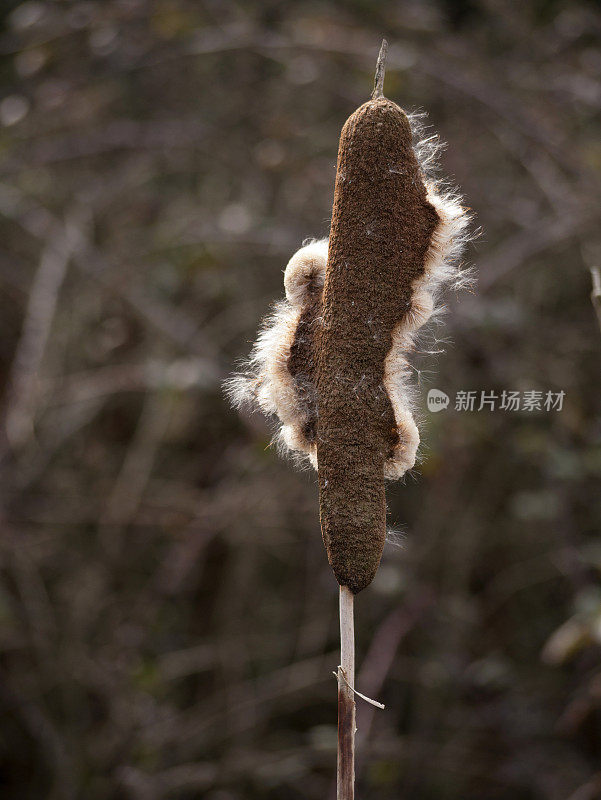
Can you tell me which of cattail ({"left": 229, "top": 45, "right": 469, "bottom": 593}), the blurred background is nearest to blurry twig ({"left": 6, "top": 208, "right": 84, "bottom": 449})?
the blurred background

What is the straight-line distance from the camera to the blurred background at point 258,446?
87.3 inches

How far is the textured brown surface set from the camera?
589mm

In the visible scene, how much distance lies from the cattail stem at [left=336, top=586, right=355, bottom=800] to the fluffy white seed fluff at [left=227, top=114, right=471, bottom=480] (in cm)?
13

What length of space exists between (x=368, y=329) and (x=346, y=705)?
0.93 feet

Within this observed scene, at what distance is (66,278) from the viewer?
2740 mm

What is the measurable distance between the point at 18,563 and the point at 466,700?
4.71 ft

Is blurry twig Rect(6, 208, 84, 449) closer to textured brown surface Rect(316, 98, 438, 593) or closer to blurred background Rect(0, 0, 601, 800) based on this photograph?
blurred background Rect(0, 0, 601, 800)

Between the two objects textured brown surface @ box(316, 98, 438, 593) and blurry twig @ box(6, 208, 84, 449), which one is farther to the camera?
blurry twig @ box(6, 208, 84, 449)

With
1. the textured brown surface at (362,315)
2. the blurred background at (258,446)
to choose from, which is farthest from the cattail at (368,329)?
the blurred background at (258,446)

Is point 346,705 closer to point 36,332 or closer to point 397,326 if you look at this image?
point 397,326

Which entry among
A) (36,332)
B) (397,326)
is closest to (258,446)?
(36,332)

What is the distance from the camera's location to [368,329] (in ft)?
1.98

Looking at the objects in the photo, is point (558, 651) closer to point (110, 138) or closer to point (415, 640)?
point (415, 640)

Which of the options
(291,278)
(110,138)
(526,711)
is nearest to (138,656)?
(526,711)
